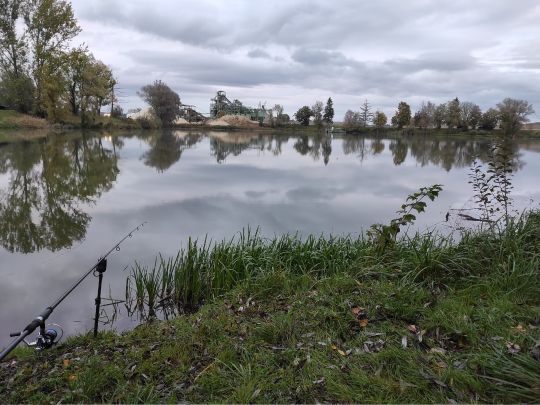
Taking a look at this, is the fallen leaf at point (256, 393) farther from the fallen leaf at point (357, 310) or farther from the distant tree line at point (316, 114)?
the distant tree line at point (316, 114)

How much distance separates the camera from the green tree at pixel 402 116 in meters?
100

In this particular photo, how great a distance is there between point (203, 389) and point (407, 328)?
2014 millimetres

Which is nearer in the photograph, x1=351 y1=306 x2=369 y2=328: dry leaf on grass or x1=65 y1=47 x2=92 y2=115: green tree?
x1=351 y1=306 x2=369 y2=328: dry leaf on grass

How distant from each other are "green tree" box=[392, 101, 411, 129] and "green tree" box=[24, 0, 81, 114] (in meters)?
78.1

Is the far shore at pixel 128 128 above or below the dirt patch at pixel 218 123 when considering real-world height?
below

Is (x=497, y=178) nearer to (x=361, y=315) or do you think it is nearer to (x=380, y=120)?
(x=361, y=315)

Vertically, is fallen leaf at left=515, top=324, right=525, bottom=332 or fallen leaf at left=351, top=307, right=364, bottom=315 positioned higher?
fallen leaf at left=515, top=324, right=525, bottom=332

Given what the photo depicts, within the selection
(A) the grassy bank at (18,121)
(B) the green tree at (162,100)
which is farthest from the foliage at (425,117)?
(A) the grassy bank at (18,121)

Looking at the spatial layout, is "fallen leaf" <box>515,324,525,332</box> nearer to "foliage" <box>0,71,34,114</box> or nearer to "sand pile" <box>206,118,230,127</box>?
"foliage" <box>0,71,34,114</box>

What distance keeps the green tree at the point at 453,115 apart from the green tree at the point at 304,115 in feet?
118

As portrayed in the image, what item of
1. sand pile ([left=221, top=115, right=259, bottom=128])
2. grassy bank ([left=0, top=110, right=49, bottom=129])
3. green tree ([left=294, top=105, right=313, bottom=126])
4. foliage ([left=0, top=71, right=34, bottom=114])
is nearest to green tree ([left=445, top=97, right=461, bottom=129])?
green tree ([left=294, top=105, right=313, bottom=126])

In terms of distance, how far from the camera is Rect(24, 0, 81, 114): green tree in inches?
1841

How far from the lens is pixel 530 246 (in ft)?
16.7

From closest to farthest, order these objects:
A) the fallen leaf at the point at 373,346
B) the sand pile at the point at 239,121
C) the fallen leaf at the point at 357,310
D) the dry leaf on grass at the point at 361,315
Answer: the fallen leaf at the point at 373,346, the dry leaf on grass at the point at 361,315, the fallen leaf at the point at 357,310, the sand pile at the point at 239,121
